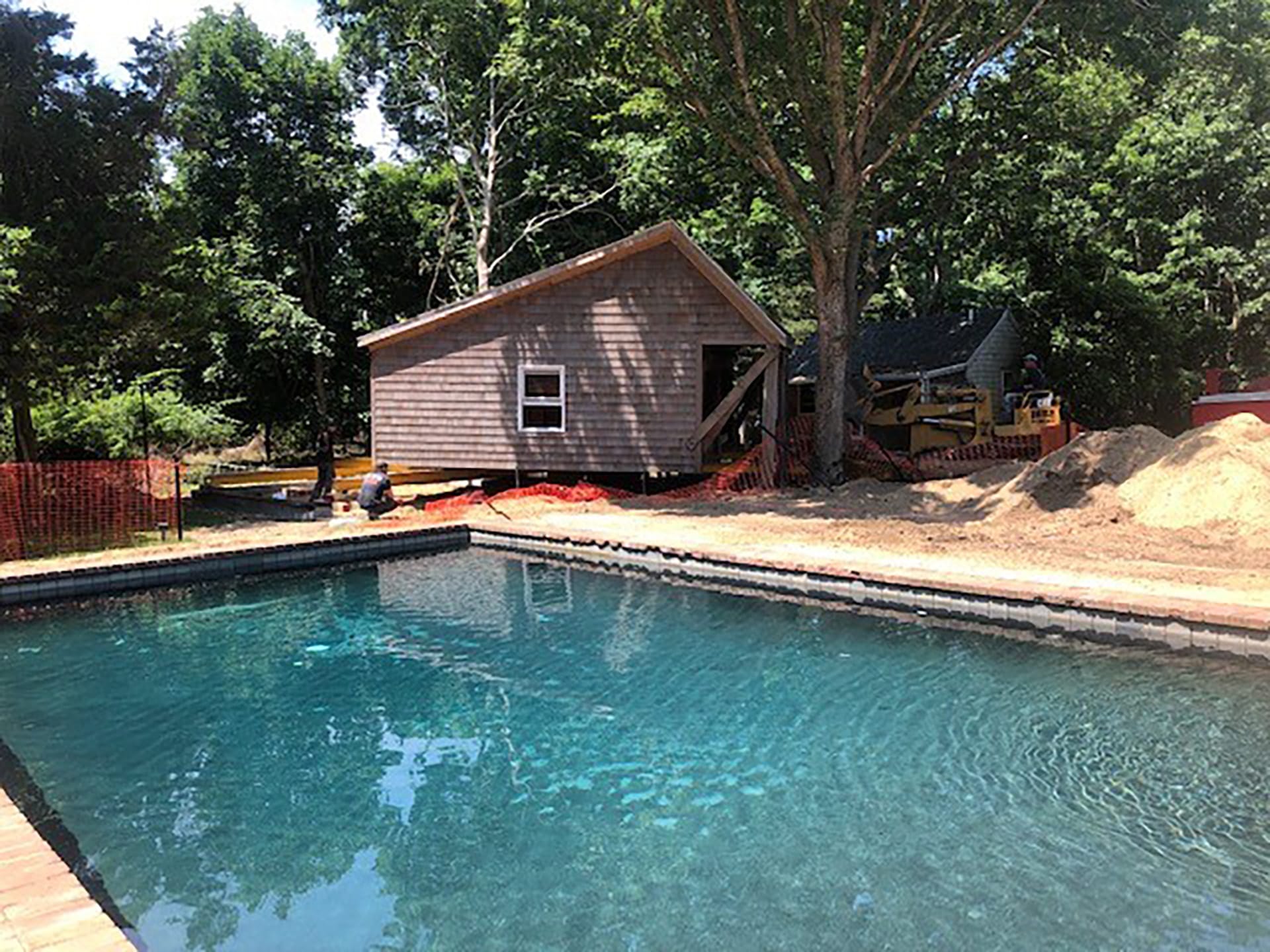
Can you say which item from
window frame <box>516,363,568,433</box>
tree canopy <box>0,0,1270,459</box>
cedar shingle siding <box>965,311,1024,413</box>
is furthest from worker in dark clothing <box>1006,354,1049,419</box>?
window frame <box>516,363,568,433</box>

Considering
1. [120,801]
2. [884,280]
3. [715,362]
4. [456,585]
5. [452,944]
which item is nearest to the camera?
[452,944]

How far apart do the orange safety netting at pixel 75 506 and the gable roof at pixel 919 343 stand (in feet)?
53.7

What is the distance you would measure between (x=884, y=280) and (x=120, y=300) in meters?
25.6

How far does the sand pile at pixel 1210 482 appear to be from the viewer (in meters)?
11.5

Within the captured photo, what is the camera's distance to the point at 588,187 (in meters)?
26.2

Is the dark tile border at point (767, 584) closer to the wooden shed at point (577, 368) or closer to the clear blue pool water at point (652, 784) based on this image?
the clear blue pool water at point (652, 784)

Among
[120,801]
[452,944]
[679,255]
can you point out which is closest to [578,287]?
[679,255]

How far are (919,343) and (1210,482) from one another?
14.6 m

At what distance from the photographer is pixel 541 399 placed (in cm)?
1705

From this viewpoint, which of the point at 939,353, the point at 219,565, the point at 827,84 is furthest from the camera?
the point at 939,353

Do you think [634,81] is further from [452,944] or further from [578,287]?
[452,944]

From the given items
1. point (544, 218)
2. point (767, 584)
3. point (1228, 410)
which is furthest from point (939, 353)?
point (767, 584)

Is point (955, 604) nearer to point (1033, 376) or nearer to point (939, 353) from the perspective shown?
point (1033, 376)

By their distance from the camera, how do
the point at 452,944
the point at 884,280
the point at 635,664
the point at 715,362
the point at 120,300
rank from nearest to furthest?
A: the point at 452,944, the point at 635,664, the point at 120,300, the point at 715,362, the point at 884,280
